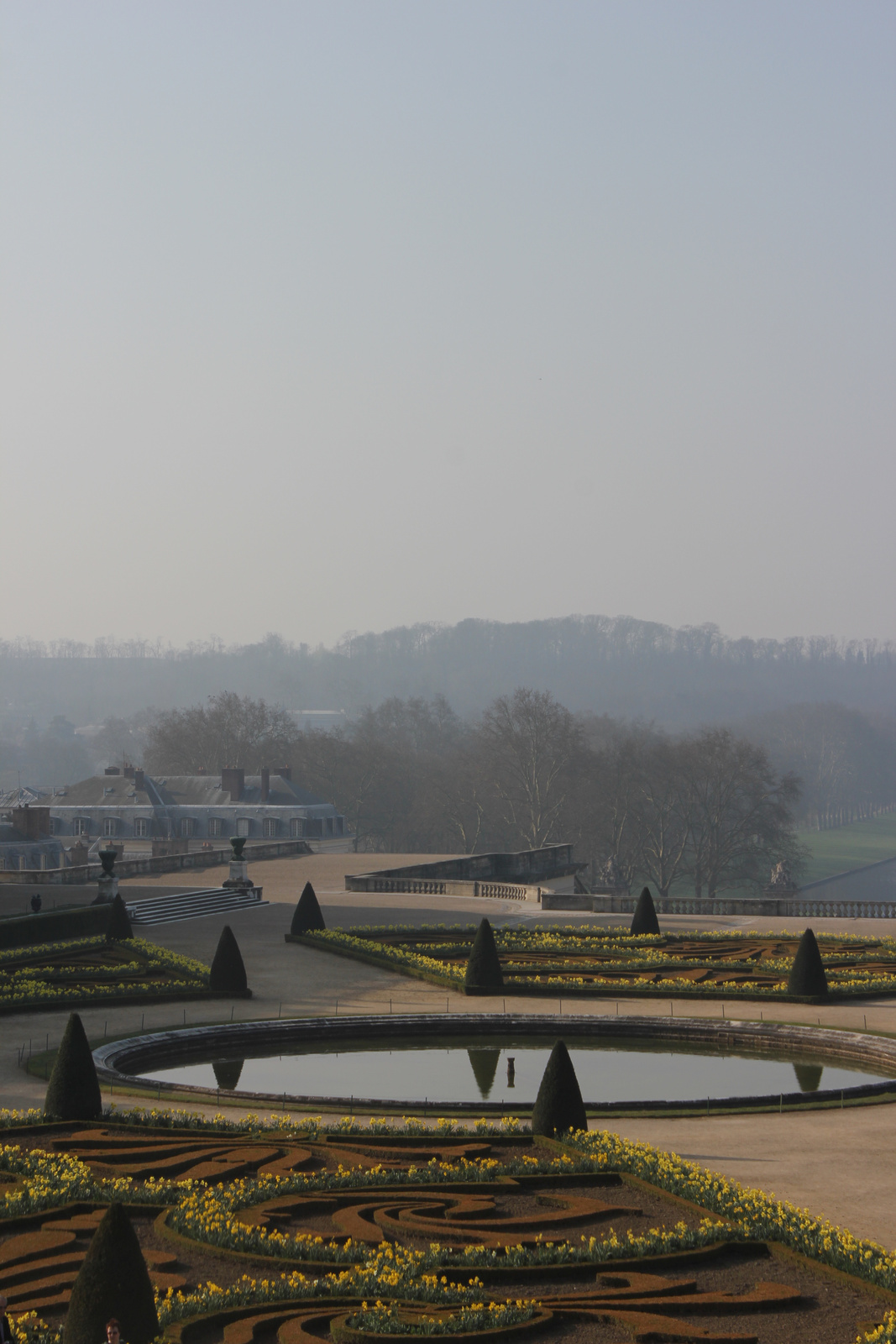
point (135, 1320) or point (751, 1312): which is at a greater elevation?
point (135, 1320)

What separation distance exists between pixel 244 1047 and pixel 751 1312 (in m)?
14.2

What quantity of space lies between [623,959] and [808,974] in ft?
18.8

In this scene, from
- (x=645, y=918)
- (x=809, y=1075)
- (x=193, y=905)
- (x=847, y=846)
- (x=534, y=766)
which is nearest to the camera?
(x=809, y=1075)

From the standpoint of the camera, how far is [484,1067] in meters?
23.4

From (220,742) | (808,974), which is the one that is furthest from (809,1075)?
(220,742)

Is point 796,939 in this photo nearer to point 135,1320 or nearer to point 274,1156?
point 274,1156

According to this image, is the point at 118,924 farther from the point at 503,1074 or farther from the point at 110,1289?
the point at 110,1289

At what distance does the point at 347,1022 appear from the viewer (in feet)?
82.9

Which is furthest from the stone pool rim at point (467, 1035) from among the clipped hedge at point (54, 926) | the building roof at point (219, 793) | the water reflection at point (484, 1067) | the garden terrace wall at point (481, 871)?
the building roof at point (219, 793)

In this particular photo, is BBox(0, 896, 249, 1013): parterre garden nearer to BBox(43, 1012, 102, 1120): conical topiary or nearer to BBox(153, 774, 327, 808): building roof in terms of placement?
BBox(43, 1012, 102, 1120): conical topiary

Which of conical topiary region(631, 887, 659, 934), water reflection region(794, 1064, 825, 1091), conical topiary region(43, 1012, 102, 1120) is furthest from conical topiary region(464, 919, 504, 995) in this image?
conical topiary region(43, 1012, 102, 1120)

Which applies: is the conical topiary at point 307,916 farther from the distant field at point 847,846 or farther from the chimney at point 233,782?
the distant field at point 847,846

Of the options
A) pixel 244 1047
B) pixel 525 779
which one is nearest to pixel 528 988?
pixel 244 1047

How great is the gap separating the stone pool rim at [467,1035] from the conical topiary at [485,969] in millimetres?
3486
